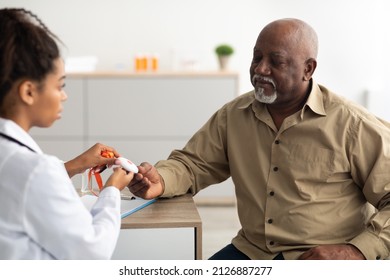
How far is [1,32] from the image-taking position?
1376 mm

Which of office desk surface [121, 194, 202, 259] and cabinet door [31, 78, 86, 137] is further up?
office desk surface [121, 194, 202, 259]

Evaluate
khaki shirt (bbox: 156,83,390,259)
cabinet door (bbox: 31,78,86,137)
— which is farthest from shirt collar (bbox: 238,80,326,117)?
cabinet door (bbox: 31,78,86,137)

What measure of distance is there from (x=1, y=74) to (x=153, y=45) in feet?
14.1

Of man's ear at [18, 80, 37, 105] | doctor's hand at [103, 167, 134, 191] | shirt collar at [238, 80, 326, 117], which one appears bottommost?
doctor's hand at [103, 167, 134, 191]

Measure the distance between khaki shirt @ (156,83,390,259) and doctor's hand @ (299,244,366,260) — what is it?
29 millimetres

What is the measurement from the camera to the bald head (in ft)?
6.81

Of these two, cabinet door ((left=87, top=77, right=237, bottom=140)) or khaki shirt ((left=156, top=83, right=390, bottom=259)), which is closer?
khaki shirt ((left=156, top=83, right=390, bottom=259))

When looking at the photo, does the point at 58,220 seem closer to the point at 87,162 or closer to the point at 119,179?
the point at 119,179

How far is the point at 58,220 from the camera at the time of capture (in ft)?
4.33

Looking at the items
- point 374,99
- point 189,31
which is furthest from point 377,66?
point 189,31

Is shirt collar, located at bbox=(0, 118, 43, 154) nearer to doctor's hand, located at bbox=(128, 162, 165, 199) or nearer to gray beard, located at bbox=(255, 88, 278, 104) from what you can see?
doctor's hand, located at bbox=(128, 162, 165, 199)

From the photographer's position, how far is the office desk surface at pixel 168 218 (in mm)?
1773

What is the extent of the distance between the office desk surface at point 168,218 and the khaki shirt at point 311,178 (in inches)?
3.9

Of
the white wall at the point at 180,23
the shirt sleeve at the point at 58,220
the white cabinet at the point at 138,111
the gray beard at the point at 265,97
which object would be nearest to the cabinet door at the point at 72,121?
the white cabinet at the point at 138,111
